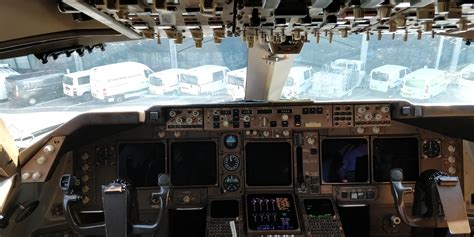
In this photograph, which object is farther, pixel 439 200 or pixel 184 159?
pixel 184 159

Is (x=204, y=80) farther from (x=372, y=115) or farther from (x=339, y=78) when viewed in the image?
(x=372, y=115)

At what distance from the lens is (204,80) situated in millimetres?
4156

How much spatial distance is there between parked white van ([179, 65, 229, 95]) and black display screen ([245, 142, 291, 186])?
700 mm

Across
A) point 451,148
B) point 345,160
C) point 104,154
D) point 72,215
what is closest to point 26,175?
point 72,215

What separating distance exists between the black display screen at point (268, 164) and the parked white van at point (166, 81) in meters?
0.82

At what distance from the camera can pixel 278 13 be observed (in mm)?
1475

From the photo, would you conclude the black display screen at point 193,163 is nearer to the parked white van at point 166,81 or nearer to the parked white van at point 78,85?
the parked white van at point 166,81

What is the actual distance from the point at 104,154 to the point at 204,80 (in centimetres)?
103

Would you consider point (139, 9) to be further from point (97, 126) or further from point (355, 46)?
point (355, 46)

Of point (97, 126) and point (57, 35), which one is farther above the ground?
point (57, 35)

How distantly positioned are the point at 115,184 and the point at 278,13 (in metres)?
1.81

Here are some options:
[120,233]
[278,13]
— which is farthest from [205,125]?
[278,13]

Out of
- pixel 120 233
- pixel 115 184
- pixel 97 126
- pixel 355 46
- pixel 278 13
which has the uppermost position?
pixel 278 13

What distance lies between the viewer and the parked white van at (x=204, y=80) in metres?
4.01
